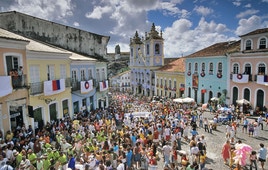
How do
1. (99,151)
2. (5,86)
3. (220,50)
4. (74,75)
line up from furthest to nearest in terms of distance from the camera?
1. (220,50)
2. (74,75)
3. (5,86)
4. (99,151)

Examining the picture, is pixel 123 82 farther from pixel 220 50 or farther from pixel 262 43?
pixel 262 43

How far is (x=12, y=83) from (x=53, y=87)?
400cm

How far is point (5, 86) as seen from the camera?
1245cm

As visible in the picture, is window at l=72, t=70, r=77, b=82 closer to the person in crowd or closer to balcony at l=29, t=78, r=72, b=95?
balcony at l=29, t=78, r=72, b=95

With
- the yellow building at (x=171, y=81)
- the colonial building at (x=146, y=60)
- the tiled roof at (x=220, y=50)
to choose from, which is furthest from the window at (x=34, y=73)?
the colonial building at (x=146, y=60)

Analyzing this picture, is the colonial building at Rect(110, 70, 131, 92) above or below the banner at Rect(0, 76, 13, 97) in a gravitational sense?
below

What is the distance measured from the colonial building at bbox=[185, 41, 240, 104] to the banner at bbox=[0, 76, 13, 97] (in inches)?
985

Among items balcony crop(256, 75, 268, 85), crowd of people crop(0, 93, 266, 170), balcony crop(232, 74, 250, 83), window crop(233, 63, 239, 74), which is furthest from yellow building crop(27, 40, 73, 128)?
balcony crop(256, 75, 268, 85)

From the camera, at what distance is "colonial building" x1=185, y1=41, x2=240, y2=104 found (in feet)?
91.3

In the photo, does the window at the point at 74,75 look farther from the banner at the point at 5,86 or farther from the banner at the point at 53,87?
the banner at the point at 5,86

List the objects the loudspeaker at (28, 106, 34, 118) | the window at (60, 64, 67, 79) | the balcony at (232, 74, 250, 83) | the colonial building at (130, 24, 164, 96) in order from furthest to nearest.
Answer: the colonial building at (130, 24, 164, 96), the balcony at (232, 74, 250, 83), the window at (60, 64, 67, 79), the loudspeaker at (28, 106, 34, 118)

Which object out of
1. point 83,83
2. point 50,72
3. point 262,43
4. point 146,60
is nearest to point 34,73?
point 50,72

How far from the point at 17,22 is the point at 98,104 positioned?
13.5 m

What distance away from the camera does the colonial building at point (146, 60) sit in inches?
1812
